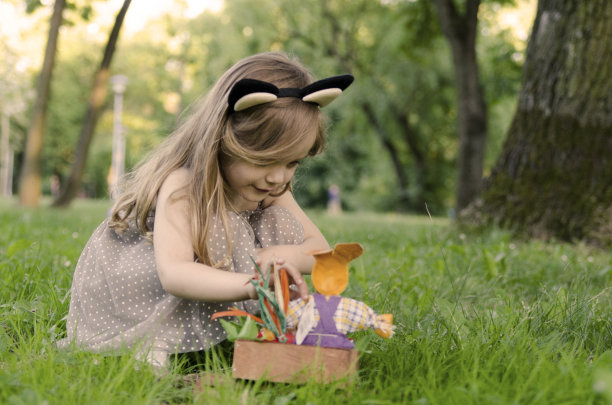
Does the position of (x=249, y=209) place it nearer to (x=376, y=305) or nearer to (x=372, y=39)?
(x=376, y=305)

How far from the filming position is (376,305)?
2.46 m

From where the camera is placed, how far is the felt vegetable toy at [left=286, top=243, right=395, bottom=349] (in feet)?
5.34

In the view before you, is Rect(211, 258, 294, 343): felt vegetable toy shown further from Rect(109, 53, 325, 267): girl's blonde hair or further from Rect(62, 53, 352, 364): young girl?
Rect(109, 53, 325, 267): girl's blonde hair

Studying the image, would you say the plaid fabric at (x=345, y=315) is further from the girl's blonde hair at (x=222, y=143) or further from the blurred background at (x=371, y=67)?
the blurred background at (x=371, y=67)

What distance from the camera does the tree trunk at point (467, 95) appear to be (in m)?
8.33

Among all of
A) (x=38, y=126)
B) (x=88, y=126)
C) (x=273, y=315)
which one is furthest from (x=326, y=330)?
(x=38, y=126)

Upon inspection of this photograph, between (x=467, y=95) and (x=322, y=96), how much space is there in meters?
7.59

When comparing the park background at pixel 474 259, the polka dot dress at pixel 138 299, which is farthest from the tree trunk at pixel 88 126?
the polka dot dress at pixel 138 299

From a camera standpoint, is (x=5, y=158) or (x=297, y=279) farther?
(x=5, y=158)

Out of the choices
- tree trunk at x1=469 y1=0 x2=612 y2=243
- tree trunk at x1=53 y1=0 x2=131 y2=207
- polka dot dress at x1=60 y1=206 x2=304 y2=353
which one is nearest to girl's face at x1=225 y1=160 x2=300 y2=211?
polka dot dress at x1=60 y1=206 x2=304 y2=353

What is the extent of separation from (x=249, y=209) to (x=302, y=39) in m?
17.8

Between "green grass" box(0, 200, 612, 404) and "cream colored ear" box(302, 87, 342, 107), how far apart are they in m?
0.75

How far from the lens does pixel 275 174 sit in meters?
1.99

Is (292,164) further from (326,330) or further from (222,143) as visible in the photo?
(326,330)
